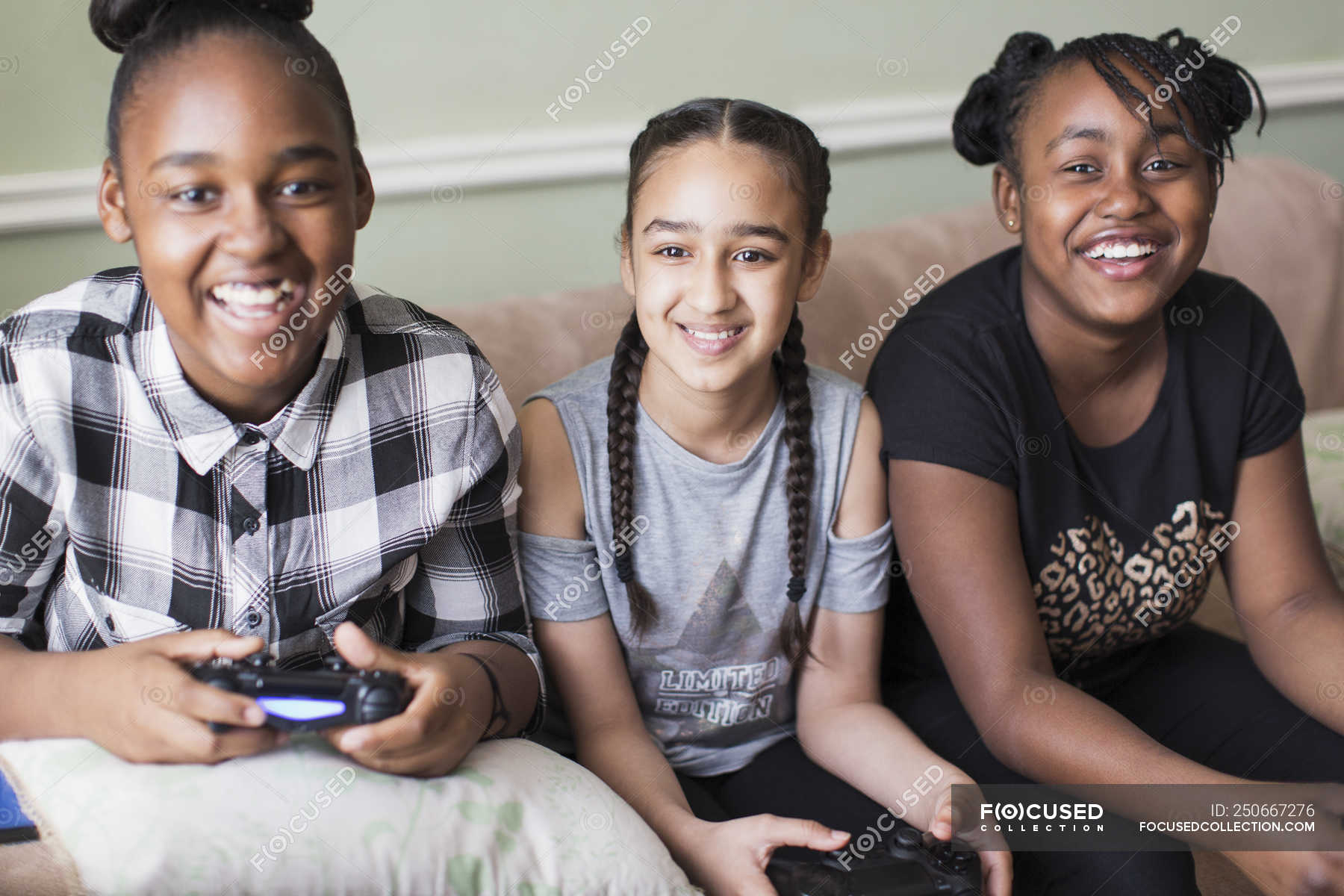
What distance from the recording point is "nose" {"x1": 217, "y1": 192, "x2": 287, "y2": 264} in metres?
0.77

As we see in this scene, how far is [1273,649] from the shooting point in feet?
3.83

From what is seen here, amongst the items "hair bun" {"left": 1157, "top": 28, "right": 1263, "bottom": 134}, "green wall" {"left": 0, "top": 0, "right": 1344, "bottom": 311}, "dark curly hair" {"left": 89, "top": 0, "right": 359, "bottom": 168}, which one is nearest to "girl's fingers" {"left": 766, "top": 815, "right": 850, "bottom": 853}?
"dark curly hair" {"left": 89, "top": 0, "right": 359, "bottom": 168}

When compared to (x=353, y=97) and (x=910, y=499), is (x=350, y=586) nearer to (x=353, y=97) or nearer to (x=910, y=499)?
(x=910, y=499)

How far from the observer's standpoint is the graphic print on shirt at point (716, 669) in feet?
3.60

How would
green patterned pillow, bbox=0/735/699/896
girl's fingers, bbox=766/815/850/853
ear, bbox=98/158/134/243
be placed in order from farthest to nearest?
girl's fingers, bbox=766/815/850/853 → ear, bbox=98/158/134/243 → green patterned pillow, bbox=0/735/699/896

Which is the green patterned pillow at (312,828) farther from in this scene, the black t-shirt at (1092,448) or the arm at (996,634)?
the black t-shirt at (1092,448)

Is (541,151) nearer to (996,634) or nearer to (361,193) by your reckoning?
(361,193)

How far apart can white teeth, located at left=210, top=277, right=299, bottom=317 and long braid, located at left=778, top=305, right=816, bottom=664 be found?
0.48 metres

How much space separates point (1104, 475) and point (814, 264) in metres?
0.38

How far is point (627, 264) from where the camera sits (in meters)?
1.09

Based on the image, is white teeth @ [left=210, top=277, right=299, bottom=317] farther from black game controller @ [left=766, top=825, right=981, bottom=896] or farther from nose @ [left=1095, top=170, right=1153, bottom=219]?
nose @ [left=1095, top=170, right=1153, bottom=219]

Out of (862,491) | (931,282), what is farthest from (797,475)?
(931,282)

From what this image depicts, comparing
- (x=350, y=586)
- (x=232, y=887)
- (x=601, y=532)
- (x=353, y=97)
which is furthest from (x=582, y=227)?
(x=232, y=887)

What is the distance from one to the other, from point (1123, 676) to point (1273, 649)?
15cm
